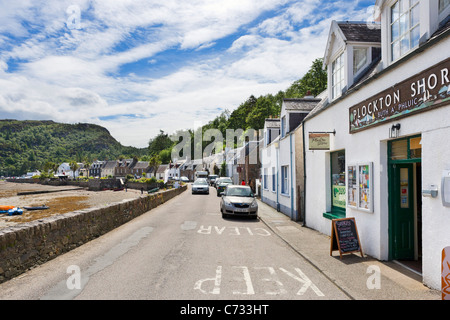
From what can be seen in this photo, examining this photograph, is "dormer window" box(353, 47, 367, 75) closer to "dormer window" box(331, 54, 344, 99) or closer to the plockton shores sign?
"dormer window" box(331, 54, 344, 99)

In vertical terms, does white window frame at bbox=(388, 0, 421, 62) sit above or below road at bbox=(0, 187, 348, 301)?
above

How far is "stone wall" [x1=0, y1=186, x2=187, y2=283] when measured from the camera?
630 cm

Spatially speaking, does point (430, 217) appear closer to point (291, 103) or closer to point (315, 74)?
point (291, 103)

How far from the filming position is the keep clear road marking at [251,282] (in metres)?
5.54

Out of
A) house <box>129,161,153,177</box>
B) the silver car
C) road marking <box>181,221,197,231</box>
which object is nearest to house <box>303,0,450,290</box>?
the silver car

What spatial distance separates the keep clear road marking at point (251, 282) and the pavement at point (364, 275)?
0.51 metres

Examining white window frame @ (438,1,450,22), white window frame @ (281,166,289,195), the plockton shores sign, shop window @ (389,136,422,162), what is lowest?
white window frame @ (281,166,289,195)

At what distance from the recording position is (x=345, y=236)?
8.25 m

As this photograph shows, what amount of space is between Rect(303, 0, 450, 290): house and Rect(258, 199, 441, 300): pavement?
0.28m

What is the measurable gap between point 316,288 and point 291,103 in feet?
45.2

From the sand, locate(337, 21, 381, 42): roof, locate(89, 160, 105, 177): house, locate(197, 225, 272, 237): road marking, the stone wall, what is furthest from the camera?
locate(89, 160, 105, 177): house

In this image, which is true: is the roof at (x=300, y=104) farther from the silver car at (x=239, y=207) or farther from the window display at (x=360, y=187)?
the window display at (x=360, y=187)

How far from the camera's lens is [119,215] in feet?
45.7
